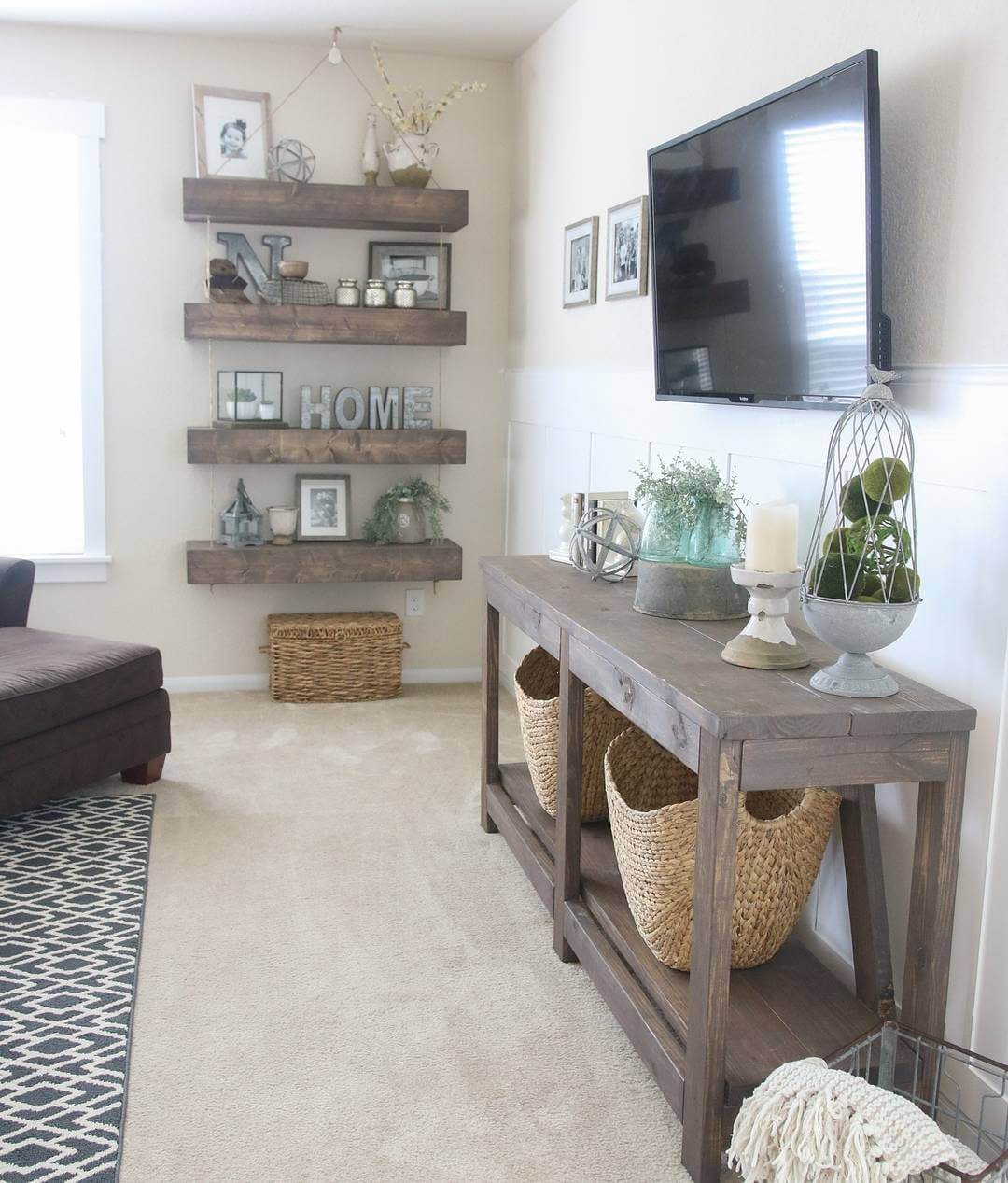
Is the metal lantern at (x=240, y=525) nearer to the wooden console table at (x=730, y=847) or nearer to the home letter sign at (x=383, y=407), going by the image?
the home letter sign at (x=383, y=407)

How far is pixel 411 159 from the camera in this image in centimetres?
451

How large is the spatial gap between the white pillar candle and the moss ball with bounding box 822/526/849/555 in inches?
5.2

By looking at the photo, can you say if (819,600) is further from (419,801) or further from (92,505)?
(92,505)

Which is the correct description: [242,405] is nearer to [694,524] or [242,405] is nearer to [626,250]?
[626,250]

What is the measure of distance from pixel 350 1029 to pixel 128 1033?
41cm

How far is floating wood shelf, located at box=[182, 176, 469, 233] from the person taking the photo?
4359mm

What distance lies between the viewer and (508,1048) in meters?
2.28

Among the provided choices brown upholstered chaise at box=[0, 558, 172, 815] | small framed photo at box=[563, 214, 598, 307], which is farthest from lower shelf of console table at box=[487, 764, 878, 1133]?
small framed photo at box=[563, 214, 598, 307]

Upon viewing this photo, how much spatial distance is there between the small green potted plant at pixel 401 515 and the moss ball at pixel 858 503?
3008 mm

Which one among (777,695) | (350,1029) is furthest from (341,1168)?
(777,695)

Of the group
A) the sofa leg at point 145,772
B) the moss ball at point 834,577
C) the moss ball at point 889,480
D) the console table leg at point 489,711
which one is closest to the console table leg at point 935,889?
the moss ball at point 834,577

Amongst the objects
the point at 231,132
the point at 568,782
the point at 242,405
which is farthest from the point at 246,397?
the point at 568,782

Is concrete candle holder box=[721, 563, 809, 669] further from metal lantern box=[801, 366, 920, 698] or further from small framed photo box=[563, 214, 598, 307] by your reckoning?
small framed photo box=[563, 214, 598, 307]

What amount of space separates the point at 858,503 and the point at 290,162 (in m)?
3.31
